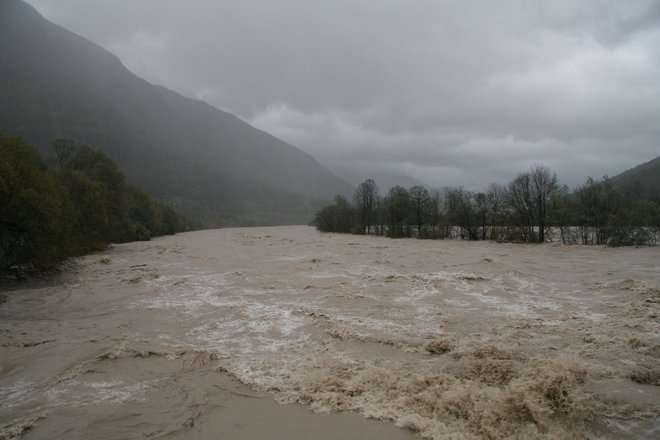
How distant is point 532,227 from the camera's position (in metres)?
41.3

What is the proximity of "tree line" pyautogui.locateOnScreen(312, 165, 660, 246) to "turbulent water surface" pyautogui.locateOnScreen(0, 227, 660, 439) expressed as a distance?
2403cm

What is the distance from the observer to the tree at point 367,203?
7456 centimetres

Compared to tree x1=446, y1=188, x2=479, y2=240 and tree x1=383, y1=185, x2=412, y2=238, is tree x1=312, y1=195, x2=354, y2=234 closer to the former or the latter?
tree x1=383, y1=185, x2=412, y2=238

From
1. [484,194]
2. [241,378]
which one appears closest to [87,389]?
[241,378]

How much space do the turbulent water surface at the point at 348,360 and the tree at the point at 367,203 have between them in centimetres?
6034

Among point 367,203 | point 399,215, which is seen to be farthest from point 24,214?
point 367,203

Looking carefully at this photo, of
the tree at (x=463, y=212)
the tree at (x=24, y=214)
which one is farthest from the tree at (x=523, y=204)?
the tree at (x=24, y=214)

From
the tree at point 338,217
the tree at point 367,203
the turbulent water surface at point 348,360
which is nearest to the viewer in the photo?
the turbulent water surface at point 348,360

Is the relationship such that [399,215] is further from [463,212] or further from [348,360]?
[348,360]

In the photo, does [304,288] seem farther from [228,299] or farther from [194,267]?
[194,267]

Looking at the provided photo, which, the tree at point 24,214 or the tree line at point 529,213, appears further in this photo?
the tree line at point 529,213

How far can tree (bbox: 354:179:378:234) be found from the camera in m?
74.6

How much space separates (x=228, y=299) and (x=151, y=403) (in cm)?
772

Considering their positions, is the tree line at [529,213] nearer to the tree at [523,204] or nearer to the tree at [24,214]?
the tree at [523,204]
